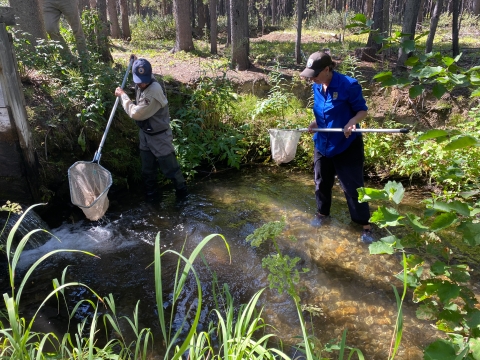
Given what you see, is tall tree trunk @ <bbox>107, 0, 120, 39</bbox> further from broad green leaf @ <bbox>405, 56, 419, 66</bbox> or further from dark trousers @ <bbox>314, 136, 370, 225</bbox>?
broad green leaf @ <bbox>405, 56, 419, 66</bbox>

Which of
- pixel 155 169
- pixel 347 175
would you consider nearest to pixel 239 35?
pixel 155 169

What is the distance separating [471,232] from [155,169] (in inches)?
185

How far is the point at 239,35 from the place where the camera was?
928 centimetres

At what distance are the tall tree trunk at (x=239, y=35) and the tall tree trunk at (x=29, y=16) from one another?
14.6 feet

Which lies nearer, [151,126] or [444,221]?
[444,221]

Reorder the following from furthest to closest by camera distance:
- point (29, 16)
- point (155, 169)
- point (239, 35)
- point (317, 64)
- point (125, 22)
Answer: point (125, 22), point (239, 35), point (29, 16), point (155, 169), point (317, 64)

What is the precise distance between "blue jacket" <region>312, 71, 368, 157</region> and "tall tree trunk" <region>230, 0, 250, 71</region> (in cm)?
586

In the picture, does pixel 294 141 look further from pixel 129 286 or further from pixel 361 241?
pixel 129 286

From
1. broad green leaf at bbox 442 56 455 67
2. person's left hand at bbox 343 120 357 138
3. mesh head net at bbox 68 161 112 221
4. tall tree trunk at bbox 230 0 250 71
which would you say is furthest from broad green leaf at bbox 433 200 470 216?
tall tree trunk at bbox 230 0 250 71

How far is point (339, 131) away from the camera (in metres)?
3.84

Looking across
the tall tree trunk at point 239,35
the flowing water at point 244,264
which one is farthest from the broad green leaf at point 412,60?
the tall tree trunk at point 239,35

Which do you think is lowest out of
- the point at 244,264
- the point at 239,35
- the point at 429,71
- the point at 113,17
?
the point at 244,264

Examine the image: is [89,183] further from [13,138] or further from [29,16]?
[29,16]

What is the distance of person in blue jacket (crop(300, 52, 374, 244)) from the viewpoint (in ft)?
12.2
